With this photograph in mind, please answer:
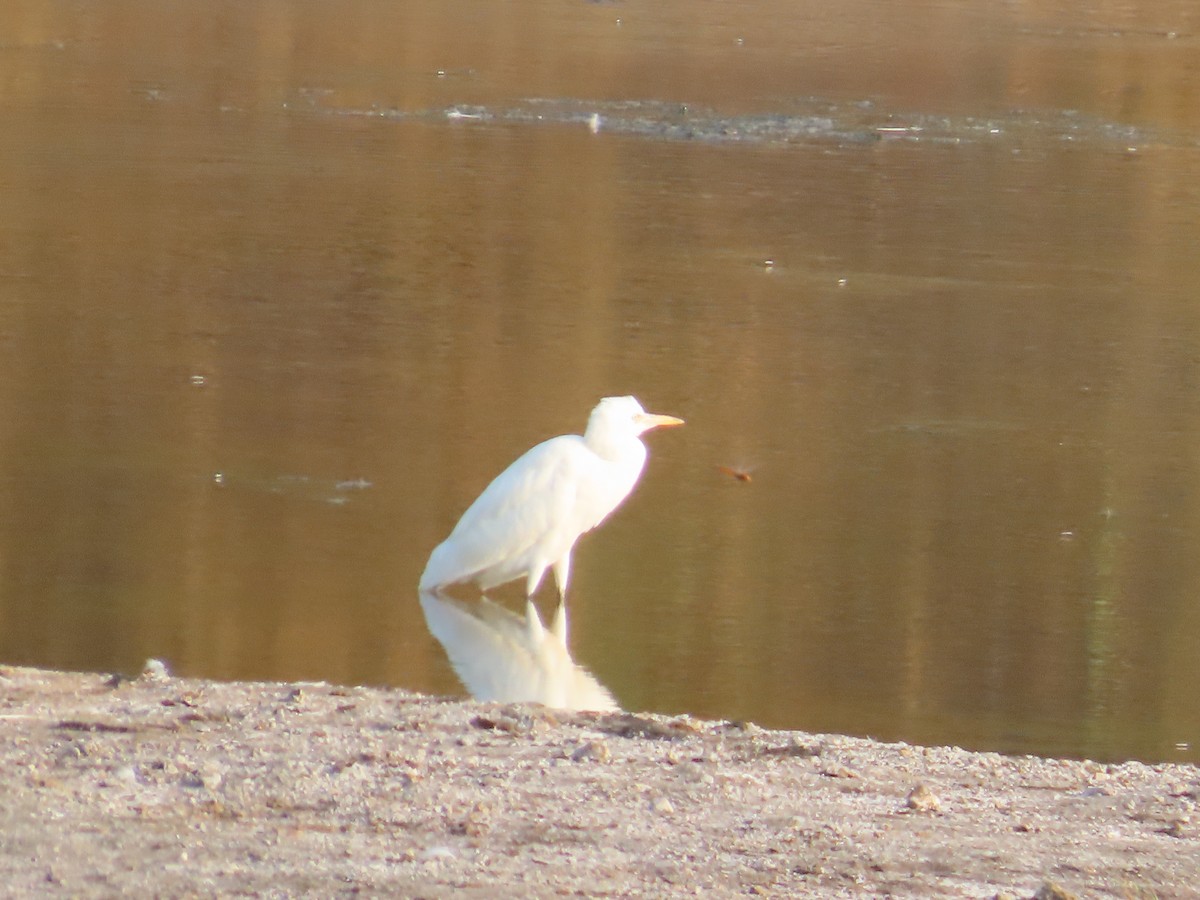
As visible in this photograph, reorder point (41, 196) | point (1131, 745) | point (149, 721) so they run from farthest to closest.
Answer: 1. point (41, 196)
2. point (1131, 745)
3. point (149, 721)

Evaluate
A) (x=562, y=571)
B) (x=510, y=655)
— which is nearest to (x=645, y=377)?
(x=562, y=571)

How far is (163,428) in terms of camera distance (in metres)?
8.52

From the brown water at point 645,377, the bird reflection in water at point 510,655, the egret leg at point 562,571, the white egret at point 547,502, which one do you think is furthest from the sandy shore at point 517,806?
the egret leg at point 562,571

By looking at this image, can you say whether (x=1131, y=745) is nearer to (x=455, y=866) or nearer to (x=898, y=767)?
(x=898, y=767)

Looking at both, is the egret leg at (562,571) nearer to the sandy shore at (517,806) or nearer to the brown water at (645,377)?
the brown water at (645,377)

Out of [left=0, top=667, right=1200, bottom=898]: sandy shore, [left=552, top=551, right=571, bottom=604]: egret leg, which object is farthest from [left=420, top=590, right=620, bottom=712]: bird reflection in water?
[left=0, top=667, right=1200, bottom=898]: sandy shore

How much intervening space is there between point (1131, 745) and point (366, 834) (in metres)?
2.44

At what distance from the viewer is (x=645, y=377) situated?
32.2ft

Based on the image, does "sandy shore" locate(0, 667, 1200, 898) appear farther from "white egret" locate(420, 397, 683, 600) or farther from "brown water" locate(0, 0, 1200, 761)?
"white egret" locate(420, 397, 683, 600)

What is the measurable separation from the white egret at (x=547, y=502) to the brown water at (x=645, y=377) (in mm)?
231

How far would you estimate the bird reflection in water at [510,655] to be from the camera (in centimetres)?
592

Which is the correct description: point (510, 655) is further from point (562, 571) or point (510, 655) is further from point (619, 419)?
point (619, 419)

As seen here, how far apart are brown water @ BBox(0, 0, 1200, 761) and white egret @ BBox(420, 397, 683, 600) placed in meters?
0.23

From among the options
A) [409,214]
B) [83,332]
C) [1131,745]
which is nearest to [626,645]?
[1131,745]
